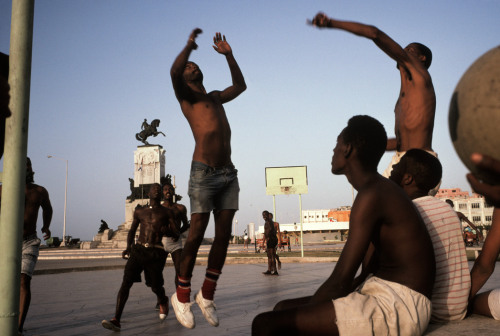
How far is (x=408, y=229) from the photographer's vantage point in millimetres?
2391

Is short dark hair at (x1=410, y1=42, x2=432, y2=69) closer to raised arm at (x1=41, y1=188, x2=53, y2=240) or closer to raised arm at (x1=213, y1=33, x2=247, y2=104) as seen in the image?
raised arm at (x1=213, y1=33, x2=247, y2=104)

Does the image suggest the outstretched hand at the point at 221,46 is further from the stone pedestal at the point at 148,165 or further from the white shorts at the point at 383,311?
the stone pedestal at the point at 148,165

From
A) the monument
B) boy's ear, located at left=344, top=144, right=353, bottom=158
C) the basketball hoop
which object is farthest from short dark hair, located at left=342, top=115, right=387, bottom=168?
the monument

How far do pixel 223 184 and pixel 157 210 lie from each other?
10.1 ft

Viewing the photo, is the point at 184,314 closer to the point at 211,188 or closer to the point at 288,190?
the point at 211,188

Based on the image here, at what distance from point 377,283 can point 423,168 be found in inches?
41.2

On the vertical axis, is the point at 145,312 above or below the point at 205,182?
below

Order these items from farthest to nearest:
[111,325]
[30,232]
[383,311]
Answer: [30,232]
[111,325]
[383,311]

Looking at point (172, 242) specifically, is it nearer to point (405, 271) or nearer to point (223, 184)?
point (223, 184)

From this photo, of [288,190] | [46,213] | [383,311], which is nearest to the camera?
[383,311]

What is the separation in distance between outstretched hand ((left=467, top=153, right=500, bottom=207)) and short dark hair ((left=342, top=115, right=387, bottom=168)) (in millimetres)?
823

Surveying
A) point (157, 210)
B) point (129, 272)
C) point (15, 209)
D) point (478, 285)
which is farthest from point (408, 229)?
point (157, 210)

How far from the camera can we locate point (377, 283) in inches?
95.0

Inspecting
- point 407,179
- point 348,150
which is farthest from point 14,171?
point 407,179
